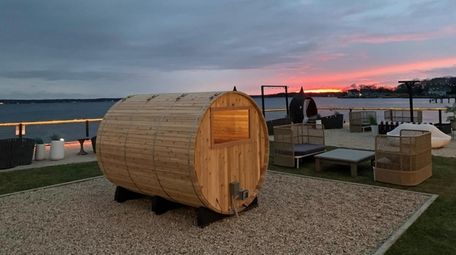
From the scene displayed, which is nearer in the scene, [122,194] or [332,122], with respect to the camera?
[122,194]

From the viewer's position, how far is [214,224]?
17.5 feet

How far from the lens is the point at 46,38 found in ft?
68.6

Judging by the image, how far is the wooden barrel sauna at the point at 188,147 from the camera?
509 cm

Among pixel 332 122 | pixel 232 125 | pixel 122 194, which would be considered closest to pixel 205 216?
pixel 232 125

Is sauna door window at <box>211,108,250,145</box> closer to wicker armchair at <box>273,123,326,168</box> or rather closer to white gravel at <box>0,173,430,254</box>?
white gravel at <box>0,173,430,254</box>

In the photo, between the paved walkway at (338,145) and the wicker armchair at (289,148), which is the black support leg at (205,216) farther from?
the paved walkway at (338,145)

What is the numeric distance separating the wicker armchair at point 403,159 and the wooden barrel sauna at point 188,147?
9.76 ft

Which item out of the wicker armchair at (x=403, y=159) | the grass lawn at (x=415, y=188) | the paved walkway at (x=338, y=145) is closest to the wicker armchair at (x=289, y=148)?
the grass lawn at (x=415, y=188)

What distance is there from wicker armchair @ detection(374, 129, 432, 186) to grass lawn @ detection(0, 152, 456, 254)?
208 millimetres

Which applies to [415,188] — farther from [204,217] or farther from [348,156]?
[204,217]

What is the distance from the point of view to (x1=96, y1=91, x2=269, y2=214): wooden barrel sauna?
5.09m

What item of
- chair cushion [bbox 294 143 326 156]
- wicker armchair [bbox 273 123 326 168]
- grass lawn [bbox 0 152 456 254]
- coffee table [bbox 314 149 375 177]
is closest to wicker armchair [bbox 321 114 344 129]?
wicker armchair [bbox 273 123 326 168]

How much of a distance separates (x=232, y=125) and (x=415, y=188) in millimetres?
3951

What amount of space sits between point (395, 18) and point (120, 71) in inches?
1140
